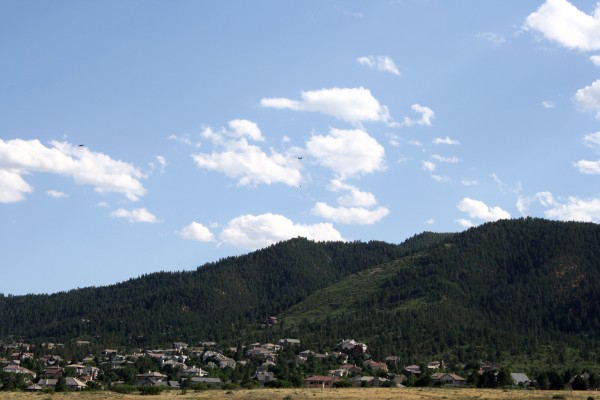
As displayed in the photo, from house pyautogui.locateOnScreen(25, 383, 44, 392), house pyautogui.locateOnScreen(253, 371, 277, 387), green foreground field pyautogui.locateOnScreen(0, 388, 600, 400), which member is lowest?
green foreground field pyautogui.locateOnScreen(0, 388, 600, 400)

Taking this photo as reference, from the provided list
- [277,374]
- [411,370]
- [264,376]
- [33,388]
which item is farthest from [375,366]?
[33,388]

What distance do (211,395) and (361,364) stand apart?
334 feet

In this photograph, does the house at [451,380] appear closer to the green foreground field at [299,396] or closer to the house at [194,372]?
the green foreground field at [299,396]

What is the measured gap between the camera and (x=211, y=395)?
96438 millimetres

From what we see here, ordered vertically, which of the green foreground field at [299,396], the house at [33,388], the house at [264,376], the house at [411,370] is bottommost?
the green foreground field at [299,396]

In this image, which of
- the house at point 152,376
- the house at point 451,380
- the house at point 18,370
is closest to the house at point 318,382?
the house at point 451,380

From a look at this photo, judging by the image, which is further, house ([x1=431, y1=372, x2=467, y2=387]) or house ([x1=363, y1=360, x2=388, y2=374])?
house ([x1=363, y1=360, x2=388, y2=374])

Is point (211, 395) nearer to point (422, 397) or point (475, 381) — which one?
point (422, 397)

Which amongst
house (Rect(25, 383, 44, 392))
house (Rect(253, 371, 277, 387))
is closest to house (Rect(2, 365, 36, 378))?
house (Rect(25, 383, 44, 392))

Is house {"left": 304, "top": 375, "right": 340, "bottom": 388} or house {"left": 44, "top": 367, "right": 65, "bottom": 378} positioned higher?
house {"left": 44, "top": 367, "right": 65, "bottom": 378}

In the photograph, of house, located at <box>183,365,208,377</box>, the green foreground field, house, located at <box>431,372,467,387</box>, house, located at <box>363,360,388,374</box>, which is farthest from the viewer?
house, located at <box>363,360,388,374</box>

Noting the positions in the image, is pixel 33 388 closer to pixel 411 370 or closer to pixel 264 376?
pixel 264 376

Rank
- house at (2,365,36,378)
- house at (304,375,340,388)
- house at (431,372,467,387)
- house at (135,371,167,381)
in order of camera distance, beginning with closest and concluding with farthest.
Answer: house at (431,372,467,387), house at (304,375,340,388), house at (135,371,167,381), house at (2,365,36,378)

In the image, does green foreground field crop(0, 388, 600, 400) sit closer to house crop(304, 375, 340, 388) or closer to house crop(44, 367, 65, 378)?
house crop(304, 375, 340, 388)
